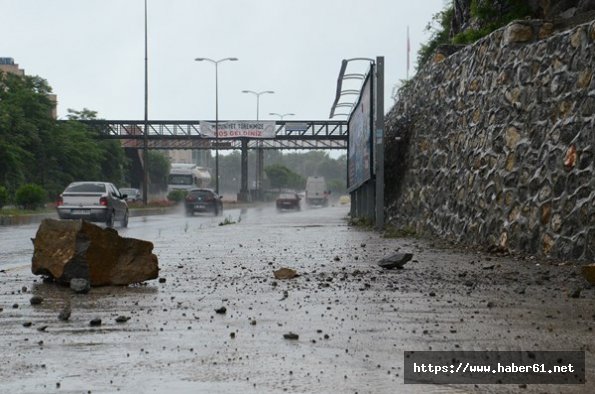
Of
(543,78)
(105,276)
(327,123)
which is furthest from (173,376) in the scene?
(327,123)

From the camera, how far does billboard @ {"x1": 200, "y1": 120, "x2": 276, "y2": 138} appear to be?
83.5m

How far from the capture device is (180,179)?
306 feet

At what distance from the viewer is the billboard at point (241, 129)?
274 feet

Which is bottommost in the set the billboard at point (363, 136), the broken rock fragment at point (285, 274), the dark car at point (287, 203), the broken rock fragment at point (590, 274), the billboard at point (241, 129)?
the dark car at point (287, 203)

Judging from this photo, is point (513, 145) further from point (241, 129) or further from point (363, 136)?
point (241, 129)

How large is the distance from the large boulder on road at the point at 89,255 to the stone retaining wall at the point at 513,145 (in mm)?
5820

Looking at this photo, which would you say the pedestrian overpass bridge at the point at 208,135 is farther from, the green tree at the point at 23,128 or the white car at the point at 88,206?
the white car at the point at 88,206

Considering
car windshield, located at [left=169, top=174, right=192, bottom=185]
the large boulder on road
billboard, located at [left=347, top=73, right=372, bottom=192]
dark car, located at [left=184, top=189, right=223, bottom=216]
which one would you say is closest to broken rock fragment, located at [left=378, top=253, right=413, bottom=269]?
the large boulder on road

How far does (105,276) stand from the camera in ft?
34.2

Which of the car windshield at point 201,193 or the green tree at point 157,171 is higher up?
the green tree at point 157,171

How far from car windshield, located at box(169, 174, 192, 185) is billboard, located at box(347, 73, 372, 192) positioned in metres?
60.5

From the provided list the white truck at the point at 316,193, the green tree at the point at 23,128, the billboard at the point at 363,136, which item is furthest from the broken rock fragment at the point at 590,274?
the white truck at the point at 316,193

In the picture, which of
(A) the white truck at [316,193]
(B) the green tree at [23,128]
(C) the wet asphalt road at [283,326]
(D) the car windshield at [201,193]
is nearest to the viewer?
(C) the wet asphalt road at [283,326]

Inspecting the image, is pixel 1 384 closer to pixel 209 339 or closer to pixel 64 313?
pixel 209 339
